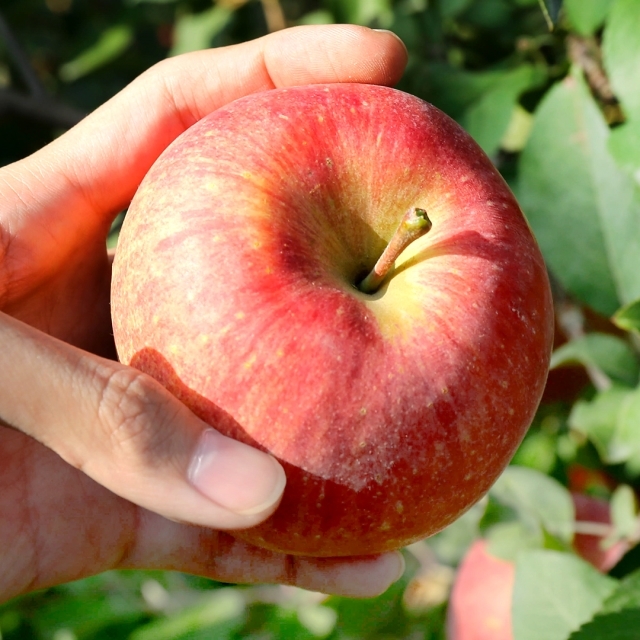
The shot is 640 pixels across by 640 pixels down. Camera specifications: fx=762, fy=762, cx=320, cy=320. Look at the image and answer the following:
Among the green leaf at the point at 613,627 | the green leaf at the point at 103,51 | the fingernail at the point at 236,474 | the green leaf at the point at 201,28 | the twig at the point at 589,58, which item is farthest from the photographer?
the green leaf at the point at 103,51

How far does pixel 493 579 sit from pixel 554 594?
10.7 inches

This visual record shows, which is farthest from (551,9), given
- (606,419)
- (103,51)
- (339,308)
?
(103,51)

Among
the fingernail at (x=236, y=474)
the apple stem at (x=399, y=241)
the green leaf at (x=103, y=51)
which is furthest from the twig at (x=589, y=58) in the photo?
the green leaf at (x=103, y=51)

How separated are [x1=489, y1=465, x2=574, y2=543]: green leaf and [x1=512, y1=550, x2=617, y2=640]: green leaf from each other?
0.21 metres

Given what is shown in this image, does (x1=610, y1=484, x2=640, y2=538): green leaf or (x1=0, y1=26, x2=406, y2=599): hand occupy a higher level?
(x1=0, y1=26, x2=406, y2=599): hand

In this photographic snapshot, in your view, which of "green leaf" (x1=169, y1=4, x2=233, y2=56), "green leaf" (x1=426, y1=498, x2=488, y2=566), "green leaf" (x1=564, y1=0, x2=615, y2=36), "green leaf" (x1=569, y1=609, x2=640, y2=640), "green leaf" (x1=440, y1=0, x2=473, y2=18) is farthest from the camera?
"green leaf" (x1=169, y1=4, x2=233, y2=56)

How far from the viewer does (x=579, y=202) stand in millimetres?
1171

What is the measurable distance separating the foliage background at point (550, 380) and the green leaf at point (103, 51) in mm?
392

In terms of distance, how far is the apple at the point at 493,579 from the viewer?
1.29m

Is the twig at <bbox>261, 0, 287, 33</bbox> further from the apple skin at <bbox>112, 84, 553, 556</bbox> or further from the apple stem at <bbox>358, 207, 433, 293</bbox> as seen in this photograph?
the apple stem at <bbox>358, 207, 433, 293</bbox>

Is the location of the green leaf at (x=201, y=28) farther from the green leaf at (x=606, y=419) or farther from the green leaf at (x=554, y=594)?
the green leaf at (x=554, y=594)

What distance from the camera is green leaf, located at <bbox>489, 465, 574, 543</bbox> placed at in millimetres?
1301

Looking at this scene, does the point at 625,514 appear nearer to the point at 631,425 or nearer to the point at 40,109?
the point at 631,425

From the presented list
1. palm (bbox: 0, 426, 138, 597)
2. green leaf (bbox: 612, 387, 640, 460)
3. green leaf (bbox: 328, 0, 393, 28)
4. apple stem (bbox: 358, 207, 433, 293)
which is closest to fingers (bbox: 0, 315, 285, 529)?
apple stem (bbox: 358, 207, 433, 293)
